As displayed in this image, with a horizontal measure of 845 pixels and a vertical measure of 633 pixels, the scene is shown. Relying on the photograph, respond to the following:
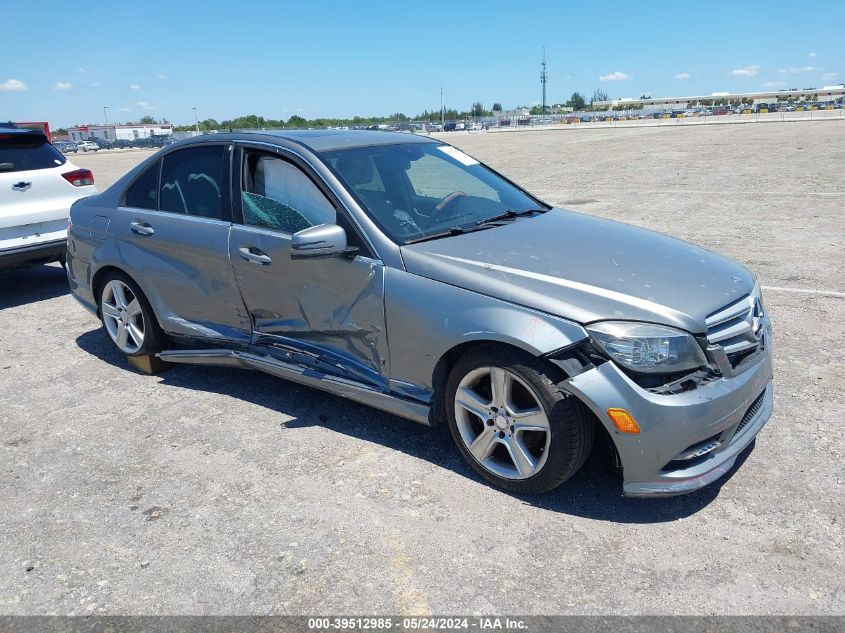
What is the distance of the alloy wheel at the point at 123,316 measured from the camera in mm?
5059

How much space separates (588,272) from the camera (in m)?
3.29

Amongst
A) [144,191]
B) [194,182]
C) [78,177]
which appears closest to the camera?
[194,182]

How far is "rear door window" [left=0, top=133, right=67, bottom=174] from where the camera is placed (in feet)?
23.0

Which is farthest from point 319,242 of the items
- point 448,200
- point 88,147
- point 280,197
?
point 88,147

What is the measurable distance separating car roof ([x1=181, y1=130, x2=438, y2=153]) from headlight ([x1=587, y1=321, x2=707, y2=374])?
208 cm

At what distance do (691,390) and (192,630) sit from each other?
86.3 inches

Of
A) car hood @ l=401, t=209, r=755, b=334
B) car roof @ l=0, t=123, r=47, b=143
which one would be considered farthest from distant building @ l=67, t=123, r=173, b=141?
car hood @ l=401, t=209, r=755, b=334

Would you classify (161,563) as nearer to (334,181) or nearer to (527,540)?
(527,540)

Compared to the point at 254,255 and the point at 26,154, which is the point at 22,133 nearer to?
the point at 26,154

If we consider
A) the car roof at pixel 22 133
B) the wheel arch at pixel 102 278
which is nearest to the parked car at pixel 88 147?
the car roof at pixel 22 133

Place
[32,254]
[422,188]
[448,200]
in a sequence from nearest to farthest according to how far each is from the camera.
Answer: [448,200] < [422,188] < [32,254]

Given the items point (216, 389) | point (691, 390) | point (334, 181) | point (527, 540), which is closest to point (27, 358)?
point (216, 389)

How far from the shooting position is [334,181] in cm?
386

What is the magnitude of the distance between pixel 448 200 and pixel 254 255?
3.99 ft
